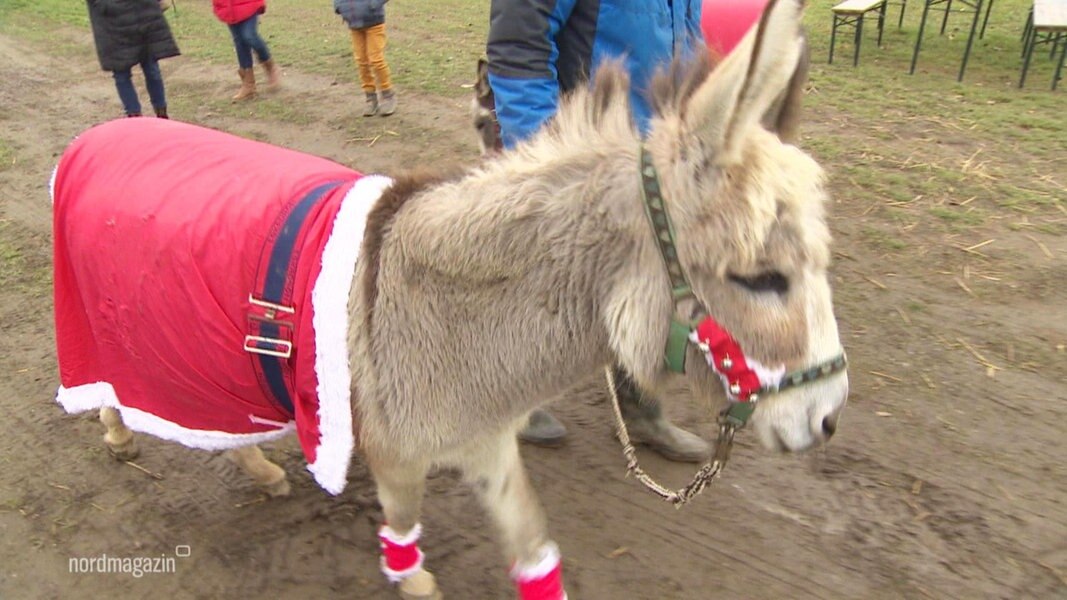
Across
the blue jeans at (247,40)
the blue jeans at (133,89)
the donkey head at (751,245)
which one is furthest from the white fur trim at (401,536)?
the blue jeans at (247,40)

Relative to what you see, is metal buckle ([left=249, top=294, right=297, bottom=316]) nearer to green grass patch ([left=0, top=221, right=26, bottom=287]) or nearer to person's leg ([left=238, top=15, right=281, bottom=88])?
green grass patch ([left=0, top=221, right=26, bottom=287])

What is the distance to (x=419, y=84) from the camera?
27.7ft

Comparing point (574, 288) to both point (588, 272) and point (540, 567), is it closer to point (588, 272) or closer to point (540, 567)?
point (588, 272)

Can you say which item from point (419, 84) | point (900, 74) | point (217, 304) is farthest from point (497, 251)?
point (900, 74)

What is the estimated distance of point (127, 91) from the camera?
24.1 ft

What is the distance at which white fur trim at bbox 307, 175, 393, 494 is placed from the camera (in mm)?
1996

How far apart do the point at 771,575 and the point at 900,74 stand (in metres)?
7.42

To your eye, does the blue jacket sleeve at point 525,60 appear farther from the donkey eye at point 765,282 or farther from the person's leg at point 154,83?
the person's leg at point 154,83

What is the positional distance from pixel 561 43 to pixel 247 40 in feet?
22.6

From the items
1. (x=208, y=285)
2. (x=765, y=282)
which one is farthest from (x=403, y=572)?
(x=765, y=282)

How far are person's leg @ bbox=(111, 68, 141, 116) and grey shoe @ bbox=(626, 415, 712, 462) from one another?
651 centimetres

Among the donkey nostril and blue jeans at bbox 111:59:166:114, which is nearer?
the donkey nostril

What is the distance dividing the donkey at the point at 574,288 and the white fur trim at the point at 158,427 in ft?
0.59
